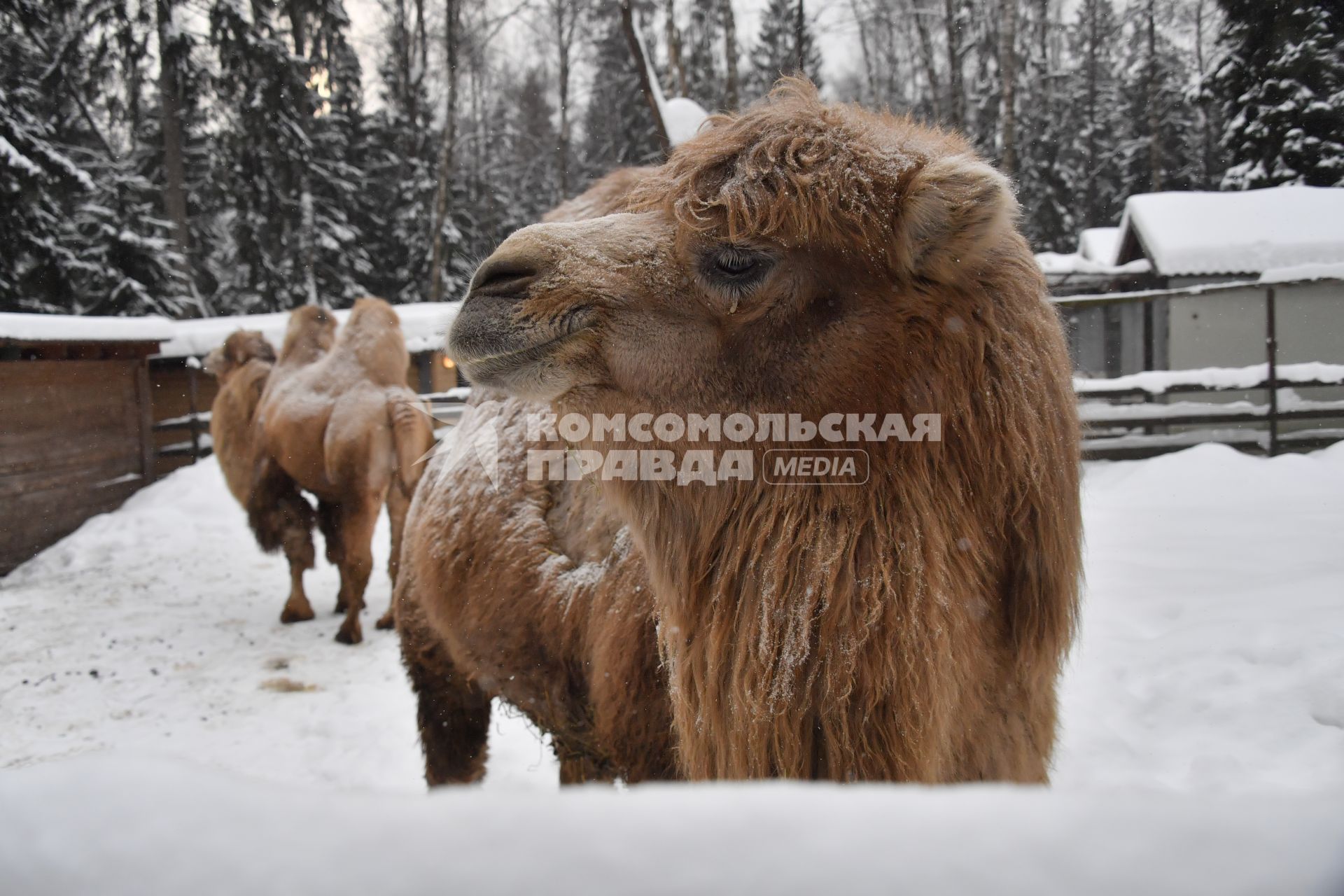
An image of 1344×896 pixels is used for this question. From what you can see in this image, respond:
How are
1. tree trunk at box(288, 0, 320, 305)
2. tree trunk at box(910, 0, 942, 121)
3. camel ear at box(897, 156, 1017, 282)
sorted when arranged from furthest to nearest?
tree trunk at box(910, 0, 942, 121)
tree trunk at box(288, 0, 320, 305)
camel ear at box(897, 156, 1017, 282)

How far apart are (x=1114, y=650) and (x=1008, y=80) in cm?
341

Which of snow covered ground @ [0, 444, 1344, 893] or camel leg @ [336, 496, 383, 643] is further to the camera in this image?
camel leg @ [336, 496, 383, 643]

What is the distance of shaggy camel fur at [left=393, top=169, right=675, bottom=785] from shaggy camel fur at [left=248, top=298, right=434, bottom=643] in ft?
9.01

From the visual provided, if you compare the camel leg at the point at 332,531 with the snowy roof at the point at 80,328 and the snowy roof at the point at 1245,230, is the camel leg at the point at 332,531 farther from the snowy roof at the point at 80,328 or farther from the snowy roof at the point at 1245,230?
the snowy roof at the point at 1245,230

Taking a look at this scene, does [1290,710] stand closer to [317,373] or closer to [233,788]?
[233,788]

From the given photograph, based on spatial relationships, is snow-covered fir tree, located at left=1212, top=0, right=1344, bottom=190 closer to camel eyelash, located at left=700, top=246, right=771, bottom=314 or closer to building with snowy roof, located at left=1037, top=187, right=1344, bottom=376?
building with snowy roof, located at left=1037, top=187, right=1344, bottom=376

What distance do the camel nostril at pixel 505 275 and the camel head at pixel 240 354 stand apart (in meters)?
5.63

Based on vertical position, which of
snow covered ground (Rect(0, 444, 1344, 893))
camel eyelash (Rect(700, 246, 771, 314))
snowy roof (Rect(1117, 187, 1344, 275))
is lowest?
snow covered ground (Rect(0, 444, 1344, 893))

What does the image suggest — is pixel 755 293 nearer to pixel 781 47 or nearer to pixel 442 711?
pixel 442 711

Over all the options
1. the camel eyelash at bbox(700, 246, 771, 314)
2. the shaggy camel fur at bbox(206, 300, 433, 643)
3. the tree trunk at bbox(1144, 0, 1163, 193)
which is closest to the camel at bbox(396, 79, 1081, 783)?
the camel eyelash at bbox(700, 246, 771, 314)

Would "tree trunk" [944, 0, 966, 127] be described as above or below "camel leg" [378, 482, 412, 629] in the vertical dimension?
above

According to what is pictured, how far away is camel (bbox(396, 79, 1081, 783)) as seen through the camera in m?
1.49

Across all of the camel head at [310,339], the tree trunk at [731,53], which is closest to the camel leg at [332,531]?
the camel head at [310,339]

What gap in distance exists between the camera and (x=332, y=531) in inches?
247
